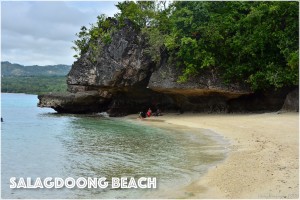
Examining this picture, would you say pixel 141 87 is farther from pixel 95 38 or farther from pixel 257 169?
pixel 257 169

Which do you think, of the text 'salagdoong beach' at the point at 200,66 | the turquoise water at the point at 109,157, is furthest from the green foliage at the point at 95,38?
the turquoise water at the point at 109,157

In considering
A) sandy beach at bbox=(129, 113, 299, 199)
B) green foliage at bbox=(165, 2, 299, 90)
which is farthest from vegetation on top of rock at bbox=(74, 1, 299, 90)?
sandy beach at bbox=(129, 113, 299, 199)

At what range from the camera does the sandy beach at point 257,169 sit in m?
7.80

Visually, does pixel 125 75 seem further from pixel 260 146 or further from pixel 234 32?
pixel 260 146

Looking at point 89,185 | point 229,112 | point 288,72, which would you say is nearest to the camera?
point 89,185

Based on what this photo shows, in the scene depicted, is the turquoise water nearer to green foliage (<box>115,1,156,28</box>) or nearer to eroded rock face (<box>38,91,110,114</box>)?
green foliage (<box>115,1,156,28</box>)

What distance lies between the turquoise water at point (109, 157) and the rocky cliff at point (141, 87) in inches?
318

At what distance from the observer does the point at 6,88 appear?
120812 millimetres

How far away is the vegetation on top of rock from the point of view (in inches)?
945

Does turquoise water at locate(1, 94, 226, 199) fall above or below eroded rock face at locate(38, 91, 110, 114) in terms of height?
below

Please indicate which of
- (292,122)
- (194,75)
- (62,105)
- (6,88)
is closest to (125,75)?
(194,75)

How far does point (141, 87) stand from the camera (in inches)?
1249

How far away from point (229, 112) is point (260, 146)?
1569 centimetres

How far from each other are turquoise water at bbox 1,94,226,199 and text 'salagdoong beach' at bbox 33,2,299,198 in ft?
9.28
